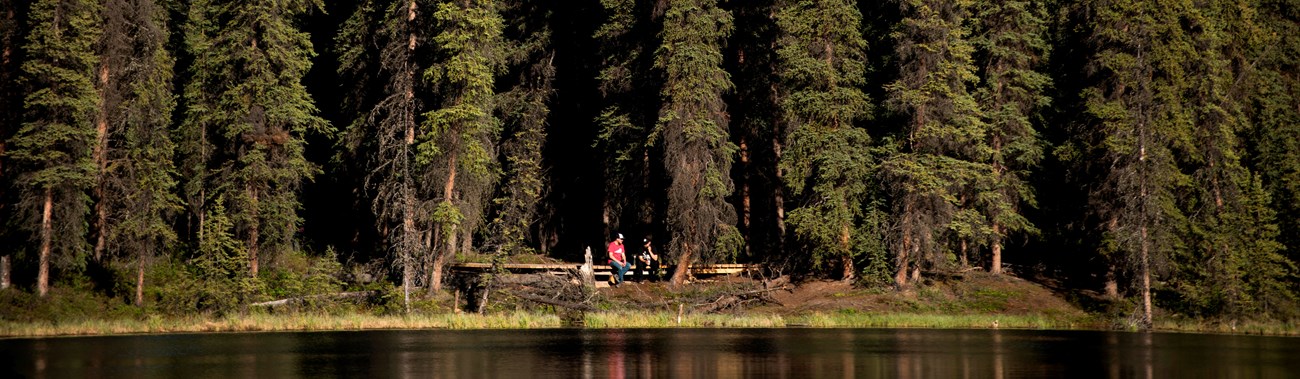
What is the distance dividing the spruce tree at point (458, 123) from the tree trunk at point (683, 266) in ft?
24.6

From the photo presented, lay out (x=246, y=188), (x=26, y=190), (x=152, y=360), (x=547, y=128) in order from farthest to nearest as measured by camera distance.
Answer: (x=547, y=128), (x=246, y=188), (x=26, y=190), (x=152, y=360)

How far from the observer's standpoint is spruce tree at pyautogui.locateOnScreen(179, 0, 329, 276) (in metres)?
47.2

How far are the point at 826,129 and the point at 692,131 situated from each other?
5.16 meters

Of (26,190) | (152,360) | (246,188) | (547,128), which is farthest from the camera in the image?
(547,128)

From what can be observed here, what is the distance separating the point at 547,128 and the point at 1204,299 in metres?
26.4

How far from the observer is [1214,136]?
48.4 metres

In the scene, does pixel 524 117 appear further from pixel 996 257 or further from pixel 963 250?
pixel 996 257

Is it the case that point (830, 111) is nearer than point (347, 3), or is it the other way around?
point (830, 111)

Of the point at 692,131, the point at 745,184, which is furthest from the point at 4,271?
the point at 745,184

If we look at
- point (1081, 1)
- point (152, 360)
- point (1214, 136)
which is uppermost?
point (1081, 1)

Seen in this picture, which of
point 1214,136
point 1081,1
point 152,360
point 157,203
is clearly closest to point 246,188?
point 157,203

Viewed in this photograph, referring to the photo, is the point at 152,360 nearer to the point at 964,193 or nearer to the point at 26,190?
the point at 26,190

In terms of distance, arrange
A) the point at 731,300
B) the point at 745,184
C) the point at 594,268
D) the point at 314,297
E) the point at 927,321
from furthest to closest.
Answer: the point at 745,184
the point at 594,268
the point at 731,300
the point at 927,321
the point at 314,297

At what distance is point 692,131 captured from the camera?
47625 millimetres
